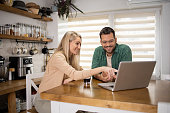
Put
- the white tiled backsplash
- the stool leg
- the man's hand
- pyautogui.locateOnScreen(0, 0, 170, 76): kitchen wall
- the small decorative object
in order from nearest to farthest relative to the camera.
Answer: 1. the man's hand
2. the stool leg
3. the white tiled backsplash
4. pyautogui.locateOnScreen(0, 0, 170, 76): kitchen wall
5. the small decorative object

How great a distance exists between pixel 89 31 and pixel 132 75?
2.60m

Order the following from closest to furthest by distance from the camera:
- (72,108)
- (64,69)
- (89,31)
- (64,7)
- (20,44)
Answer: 1. (72,108)
2. (64,69)
3. (20,44)
4. (64,7)
5. (89,31)

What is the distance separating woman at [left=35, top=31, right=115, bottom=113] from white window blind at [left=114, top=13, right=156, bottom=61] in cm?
173

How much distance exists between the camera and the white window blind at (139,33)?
3229mm

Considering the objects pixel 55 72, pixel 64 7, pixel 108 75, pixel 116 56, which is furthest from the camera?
pixel 64 7

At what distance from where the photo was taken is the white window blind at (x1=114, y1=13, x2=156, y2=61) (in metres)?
3.23

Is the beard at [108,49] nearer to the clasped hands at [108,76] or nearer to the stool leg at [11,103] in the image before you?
the clasped hands at [108,76]

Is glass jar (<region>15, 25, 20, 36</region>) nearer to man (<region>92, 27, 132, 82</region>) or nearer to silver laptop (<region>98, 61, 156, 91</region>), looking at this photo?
man (<region>92, 27, 132, 82</region>)

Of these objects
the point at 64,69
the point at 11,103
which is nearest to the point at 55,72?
the point at 64,69

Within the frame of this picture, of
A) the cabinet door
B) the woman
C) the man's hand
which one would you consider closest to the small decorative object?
the woman

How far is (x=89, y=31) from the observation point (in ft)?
12.2

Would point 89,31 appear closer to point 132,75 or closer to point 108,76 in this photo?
point 108,76

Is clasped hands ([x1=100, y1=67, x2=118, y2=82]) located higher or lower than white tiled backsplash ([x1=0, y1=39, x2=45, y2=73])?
lower

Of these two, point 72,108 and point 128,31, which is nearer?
point 72,108
